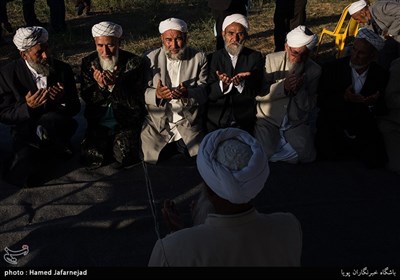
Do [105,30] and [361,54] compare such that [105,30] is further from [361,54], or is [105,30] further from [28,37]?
[361,54]

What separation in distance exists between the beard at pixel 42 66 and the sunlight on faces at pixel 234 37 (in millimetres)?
1698

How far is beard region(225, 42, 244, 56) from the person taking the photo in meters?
4.64

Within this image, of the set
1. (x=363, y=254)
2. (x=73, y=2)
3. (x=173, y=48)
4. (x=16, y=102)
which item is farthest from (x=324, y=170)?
(x=73, y=2)

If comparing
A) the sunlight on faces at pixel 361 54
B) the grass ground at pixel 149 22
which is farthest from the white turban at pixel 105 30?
the grass ground at pixel 149 22

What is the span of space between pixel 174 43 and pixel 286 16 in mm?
3314

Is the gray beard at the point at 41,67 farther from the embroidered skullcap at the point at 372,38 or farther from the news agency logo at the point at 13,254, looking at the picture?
the embroidered skullcap at the point at 372,38

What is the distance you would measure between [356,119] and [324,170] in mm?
581

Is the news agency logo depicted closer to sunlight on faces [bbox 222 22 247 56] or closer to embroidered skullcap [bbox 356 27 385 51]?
sunlight on faces [bbox 222 22 247 56]

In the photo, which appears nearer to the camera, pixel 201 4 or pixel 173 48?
pixel 173 48

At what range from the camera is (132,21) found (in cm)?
971

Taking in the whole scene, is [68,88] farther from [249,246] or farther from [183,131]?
[249,246]

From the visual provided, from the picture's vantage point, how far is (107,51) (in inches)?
174

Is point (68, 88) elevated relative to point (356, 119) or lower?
elevated

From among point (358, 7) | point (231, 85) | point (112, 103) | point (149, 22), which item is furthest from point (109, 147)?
point (149, 22)
